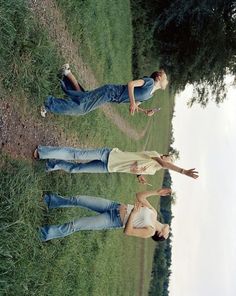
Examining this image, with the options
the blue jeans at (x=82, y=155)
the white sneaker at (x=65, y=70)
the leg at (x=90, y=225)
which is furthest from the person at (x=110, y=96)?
the leg at (x=90, y=225)

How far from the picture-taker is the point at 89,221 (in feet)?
24.8

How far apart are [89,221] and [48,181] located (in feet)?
5.01

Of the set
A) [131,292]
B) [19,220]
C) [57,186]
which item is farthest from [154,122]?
[19,220]

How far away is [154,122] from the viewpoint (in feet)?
103

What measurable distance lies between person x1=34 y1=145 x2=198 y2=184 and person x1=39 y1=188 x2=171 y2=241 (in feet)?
1.75

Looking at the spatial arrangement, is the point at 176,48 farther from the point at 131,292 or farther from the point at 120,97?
the point at 120,97

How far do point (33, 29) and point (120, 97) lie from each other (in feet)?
6.08

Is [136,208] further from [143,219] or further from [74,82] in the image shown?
[74,82]

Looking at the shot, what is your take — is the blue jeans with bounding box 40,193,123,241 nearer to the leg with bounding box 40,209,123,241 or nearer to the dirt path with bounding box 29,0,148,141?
the leg with bounding box 40,209,123,241

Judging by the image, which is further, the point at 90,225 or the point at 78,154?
the point at 78,154

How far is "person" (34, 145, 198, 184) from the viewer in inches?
311

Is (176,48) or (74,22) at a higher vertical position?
(176,48)

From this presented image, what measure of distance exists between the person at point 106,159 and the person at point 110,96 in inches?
26.5

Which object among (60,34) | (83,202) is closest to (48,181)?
(83,202)
